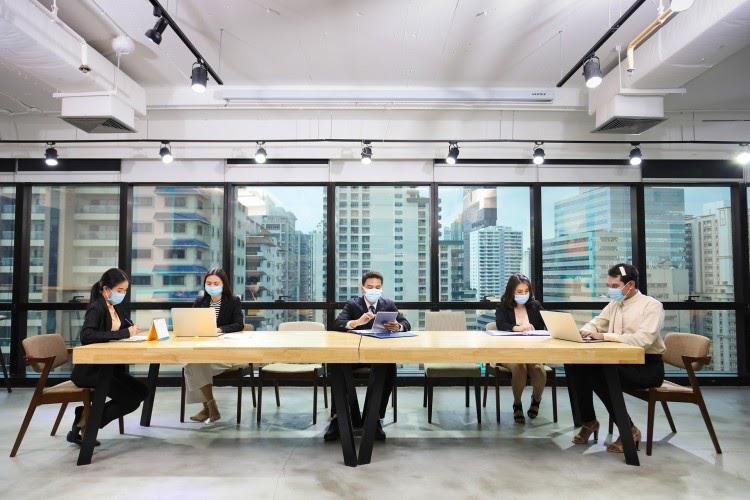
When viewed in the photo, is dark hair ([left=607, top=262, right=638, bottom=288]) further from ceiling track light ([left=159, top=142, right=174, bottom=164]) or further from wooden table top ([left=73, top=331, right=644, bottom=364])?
ceiling track light ([left=159, top=142, right=174, bottom=164])

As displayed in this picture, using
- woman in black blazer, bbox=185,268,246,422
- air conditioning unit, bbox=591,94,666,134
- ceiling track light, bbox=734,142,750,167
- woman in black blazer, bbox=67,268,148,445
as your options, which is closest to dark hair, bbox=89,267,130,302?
woman in black blazer, bbox=67,268,148,445

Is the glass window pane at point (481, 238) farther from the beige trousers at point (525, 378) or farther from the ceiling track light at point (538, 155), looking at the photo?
the beige trousers at point (525, 378)

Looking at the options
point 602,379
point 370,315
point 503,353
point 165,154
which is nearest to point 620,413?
point 602,379

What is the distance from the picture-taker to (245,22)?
12.9 ft

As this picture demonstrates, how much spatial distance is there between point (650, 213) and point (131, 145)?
643 cm

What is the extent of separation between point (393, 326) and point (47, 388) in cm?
256

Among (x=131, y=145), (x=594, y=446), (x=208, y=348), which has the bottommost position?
(x=594, y=446)

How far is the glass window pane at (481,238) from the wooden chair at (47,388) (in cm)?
394

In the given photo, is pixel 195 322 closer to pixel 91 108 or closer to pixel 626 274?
pixel 91 108

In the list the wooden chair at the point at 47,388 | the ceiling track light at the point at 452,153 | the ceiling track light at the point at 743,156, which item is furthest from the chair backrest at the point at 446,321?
the ceiling track light at the point at 743,156

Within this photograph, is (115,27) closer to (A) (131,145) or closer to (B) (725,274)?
(A) (131,145)

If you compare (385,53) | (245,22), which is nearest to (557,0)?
(385,53)

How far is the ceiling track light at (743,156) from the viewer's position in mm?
5228

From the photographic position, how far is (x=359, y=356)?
10.3 ft
